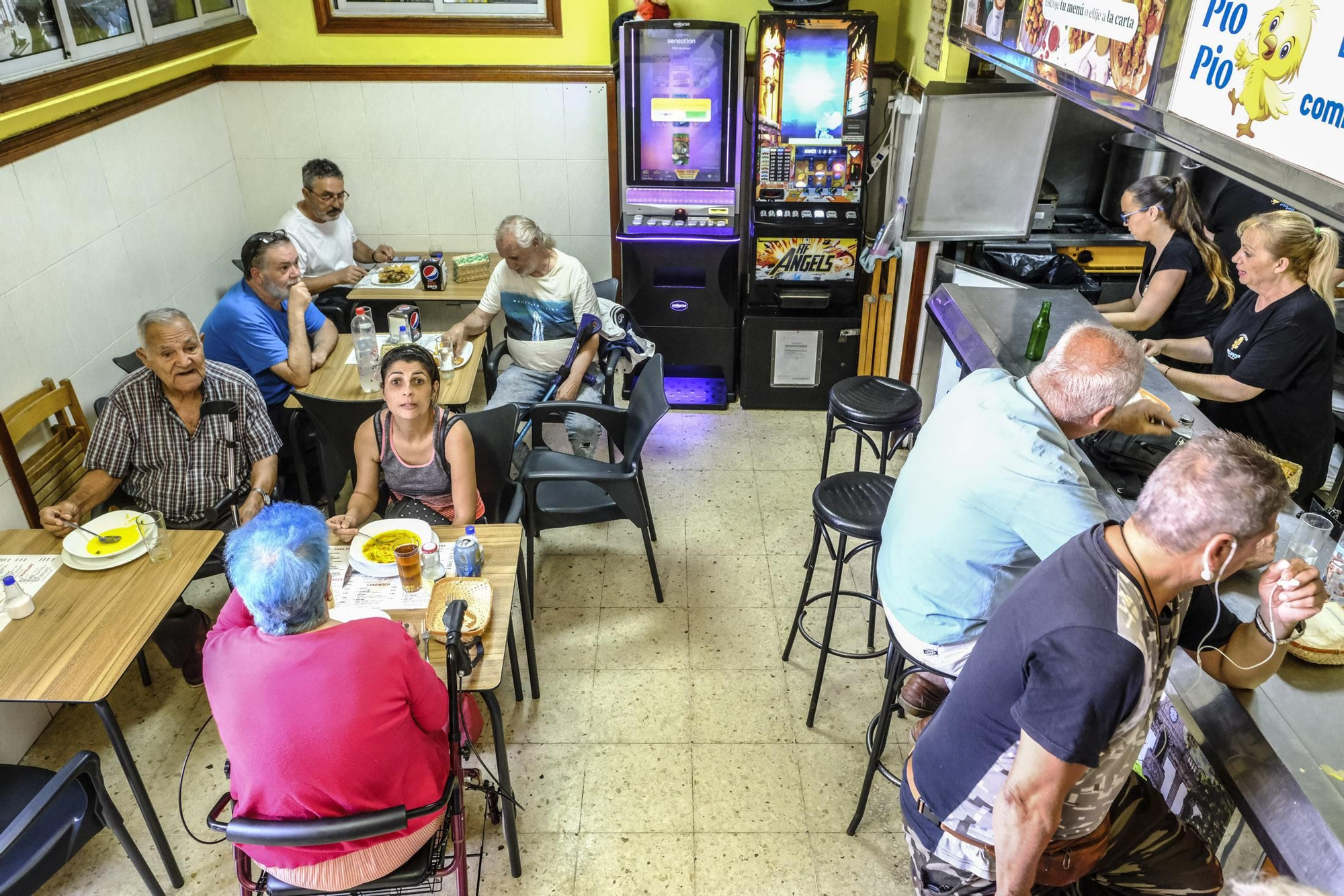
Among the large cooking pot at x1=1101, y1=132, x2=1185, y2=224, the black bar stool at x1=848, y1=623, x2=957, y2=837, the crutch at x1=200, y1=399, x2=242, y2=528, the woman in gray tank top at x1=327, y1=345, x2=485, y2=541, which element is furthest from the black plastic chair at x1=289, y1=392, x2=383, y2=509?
the large cooking pot at x1=1101, y1=132, x2=1185, y2=224

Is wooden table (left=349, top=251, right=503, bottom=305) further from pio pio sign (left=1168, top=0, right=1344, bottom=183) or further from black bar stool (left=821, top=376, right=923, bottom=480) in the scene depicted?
pio pio sign (left=1168, top=0, right=1344, bottom=183)

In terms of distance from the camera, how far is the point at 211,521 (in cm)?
341

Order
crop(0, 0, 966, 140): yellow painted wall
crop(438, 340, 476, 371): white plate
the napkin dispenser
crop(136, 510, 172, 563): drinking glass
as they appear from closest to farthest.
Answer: crop(136, 510, 172, 563): drinking glass
crop(438, 340, 476, 371): white plate
the napkin dispenser
crop(0, 0, 966, 140): yellow painted wall

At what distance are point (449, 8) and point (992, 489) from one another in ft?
14.1

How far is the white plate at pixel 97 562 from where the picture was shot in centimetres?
266

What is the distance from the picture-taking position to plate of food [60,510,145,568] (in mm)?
2676

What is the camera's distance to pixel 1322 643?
191cm

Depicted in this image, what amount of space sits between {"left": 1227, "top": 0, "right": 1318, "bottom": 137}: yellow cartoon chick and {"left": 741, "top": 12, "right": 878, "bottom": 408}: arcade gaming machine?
2619 mm

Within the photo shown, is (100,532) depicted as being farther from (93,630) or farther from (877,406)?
(877,406)

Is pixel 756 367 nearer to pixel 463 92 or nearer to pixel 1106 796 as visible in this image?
pixel 463 92

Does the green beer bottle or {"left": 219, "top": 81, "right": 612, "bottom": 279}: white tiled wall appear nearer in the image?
the green beer bottle

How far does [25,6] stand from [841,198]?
142 inches

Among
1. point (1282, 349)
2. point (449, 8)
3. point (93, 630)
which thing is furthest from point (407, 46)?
point (1282, 349)

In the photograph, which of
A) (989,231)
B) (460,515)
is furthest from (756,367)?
(460,515)
